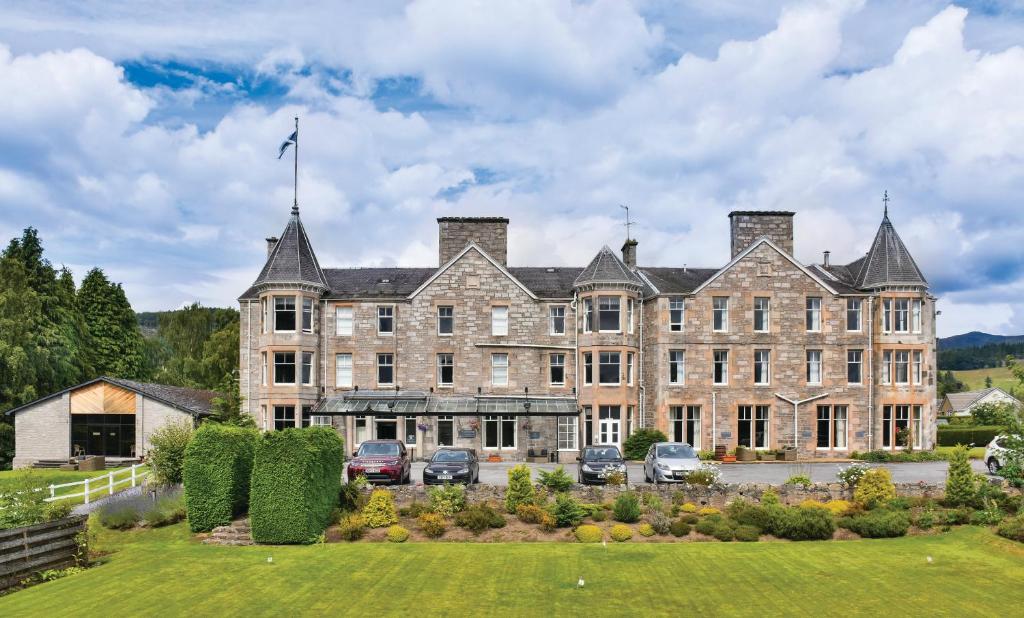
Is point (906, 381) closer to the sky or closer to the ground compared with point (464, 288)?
closer to the ground

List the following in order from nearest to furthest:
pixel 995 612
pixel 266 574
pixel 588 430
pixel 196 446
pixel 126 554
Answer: pixel 995 612
pixel 266 574
pixel 126 554
pixel 196 446
pixel 588 430

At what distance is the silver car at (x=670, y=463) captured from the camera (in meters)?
32.1

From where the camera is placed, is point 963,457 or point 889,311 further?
point 889,311

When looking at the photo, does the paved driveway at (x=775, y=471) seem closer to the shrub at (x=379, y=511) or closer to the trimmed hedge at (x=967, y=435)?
the shrub at (x=379, y=511)

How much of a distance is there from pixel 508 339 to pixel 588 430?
7050 millimetres

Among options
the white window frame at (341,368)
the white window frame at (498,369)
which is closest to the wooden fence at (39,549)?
the white window frame at (341,368)

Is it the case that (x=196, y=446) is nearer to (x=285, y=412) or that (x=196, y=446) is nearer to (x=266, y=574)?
(x=266, y=574)

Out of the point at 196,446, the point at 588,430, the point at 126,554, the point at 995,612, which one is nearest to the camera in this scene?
the point at 995,612

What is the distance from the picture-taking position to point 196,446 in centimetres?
2673

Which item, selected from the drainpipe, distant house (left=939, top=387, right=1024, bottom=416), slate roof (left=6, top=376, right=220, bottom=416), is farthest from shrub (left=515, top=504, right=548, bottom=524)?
distant house (left=939, top=387, right=1024, bottom=416)

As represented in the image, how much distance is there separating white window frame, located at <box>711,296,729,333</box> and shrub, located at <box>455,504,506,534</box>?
84.6 feet

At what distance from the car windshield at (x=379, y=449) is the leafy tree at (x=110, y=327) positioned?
47.6 metres

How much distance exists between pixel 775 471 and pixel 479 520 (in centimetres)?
1975

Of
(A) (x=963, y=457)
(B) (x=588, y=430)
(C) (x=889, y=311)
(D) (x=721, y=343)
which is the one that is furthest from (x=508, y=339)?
(A) (x=963, y=457)
